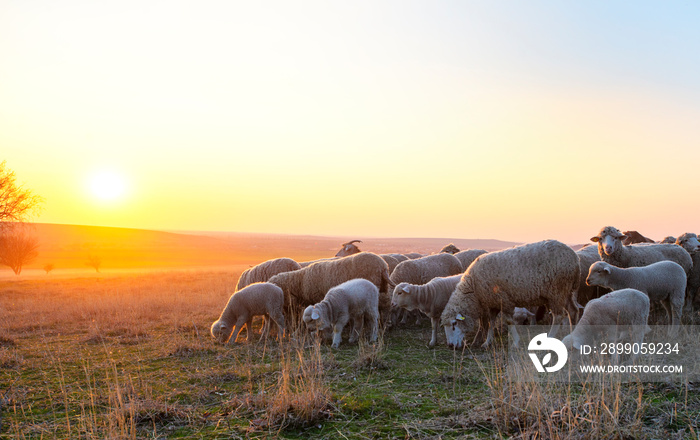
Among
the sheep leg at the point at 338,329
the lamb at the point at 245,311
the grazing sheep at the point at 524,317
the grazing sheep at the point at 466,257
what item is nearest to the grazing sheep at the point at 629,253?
the grazing sheep at the point at 524,317

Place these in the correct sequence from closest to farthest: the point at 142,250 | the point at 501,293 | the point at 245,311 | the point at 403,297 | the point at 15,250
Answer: the point at 501,293 < the point at 403,297 < the point at 245,311 < the point at 15,250 < the point at 142,250

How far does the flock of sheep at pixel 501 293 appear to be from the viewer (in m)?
8.87

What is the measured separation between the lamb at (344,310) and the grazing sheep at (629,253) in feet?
19.5

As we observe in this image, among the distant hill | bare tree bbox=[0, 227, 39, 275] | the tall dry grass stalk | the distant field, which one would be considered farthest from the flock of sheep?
the distant hill

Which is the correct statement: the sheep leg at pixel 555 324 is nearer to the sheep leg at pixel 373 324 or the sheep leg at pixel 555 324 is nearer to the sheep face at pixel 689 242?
the sheep leg at pixel 373 324

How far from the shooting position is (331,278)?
12.1 meters

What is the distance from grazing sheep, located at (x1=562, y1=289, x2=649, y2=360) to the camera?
728 cm

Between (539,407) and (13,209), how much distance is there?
30.5 metres

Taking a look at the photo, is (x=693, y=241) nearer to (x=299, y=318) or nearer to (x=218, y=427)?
(x=299, y=318)

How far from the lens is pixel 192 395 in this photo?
639 cm

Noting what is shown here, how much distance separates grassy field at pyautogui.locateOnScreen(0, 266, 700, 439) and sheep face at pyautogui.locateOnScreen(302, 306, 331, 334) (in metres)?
0.42

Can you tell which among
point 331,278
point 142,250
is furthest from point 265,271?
point 142,250

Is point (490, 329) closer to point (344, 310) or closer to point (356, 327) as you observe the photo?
point (356, 327)

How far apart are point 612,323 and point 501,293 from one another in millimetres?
2178
